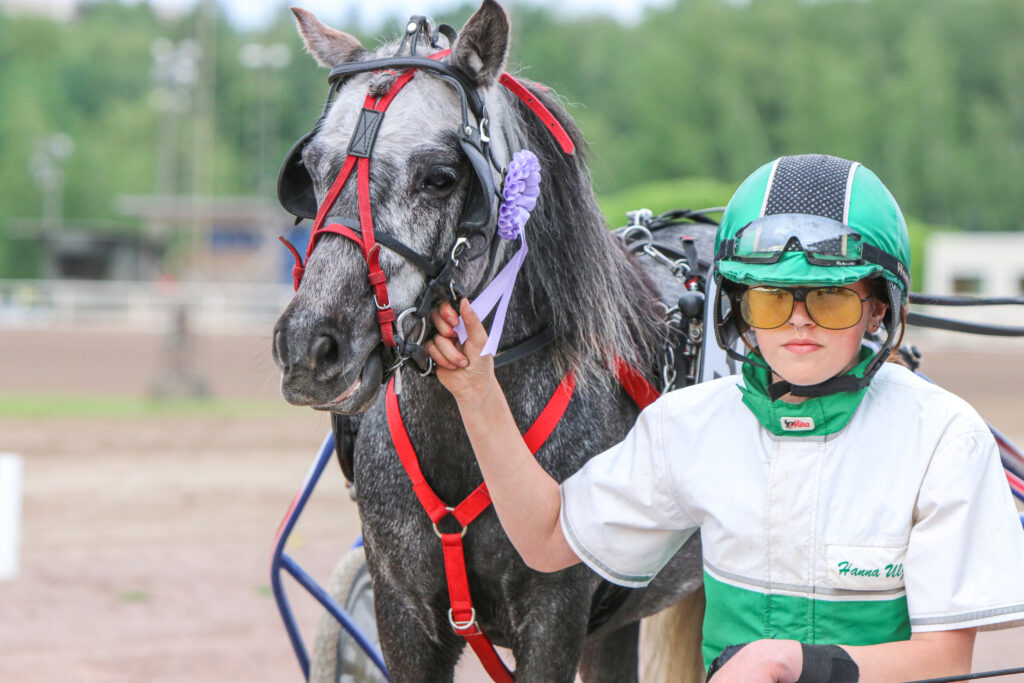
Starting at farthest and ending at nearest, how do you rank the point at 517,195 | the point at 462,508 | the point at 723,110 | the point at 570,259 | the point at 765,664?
the point at 723,110, the point at 570,259, the point at 462,508, the point at 517,195, the point at 765,664

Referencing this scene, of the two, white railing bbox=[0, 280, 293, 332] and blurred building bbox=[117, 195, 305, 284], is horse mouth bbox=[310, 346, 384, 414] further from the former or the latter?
blurred building bbox=[117, 195, 305, 284]

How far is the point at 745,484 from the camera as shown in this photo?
1.64 meters

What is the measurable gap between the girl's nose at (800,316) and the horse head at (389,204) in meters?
0.51

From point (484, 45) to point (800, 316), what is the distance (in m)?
0.71

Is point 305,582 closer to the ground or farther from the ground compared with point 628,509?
closer to the ground

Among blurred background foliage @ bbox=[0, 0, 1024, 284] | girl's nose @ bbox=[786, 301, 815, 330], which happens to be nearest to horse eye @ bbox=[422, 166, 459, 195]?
girl's nose @ bbox=[786, 301, 815, 330]

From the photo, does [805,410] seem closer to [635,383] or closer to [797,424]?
[797,424]

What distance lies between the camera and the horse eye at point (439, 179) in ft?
5.96

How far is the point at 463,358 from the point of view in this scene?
1.77 metres

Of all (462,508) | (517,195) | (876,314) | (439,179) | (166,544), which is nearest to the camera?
(876,314)

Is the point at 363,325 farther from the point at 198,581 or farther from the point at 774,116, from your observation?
the point at 774,116

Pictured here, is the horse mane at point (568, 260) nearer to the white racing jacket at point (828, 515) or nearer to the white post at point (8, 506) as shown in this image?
the white racing jacket at point (828, 515)

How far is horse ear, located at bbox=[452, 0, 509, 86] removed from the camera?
6.11 ft

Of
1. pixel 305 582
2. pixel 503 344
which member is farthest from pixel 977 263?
pixel 503 344
